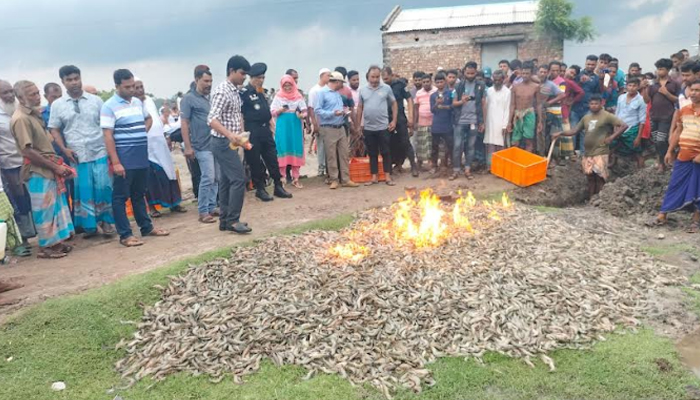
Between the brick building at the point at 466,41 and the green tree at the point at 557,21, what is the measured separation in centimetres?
34

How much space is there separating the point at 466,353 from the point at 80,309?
12.5ft

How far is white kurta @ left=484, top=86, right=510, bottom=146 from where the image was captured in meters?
10.0

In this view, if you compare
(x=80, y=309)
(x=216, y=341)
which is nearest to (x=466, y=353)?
(x=216, y=341)

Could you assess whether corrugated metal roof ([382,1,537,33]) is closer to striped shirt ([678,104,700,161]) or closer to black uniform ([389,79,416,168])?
black uniform ([389,79,416,168])

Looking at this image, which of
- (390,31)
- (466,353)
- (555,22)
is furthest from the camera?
(390,31)

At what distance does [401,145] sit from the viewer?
1069cm

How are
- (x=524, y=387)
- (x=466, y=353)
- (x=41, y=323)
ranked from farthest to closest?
(x=41, y=323), (x=466, y=353), (x=524, y=387)

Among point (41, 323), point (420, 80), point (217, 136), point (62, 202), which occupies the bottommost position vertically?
point (41, 323)

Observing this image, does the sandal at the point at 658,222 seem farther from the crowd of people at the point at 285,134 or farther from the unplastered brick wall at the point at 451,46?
the unplastered brick wall at the point at 451,46

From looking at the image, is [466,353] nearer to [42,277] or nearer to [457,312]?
[457,312]

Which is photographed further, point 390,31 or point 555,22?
point 390,31

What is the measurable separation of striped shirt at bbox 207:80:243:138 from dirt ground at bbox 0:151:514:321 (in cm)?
157

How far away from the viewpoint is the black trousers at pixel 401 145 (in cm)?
1045

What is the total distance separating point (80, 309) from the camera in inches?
195
